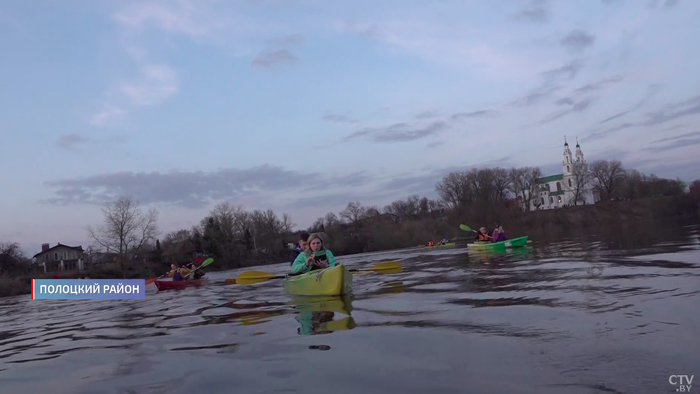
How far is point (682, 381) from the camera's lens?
10.4 feet

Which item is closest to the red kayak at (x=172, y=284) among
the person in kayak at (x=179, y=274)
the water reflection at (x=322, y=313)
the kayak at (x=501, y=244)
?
the person in kayak at (x=179, y=274)

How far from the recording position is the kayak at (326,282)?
9.08 m

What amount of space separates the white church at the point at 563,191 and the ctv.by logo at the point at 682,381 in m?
95.2

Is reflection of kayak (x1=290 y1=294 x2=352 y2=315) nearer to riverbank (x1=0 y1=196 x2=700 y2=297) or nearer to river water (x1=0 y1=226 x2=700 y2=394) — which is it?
river water (x1=0 y1=226 x2=700 y2=394)

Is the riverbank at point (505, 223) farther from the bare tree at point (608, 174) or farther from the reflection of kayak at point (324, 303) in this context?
the reflection of kayak at point (324, 303)

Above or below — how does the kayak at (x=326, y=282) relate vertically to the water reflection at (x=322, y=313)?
above

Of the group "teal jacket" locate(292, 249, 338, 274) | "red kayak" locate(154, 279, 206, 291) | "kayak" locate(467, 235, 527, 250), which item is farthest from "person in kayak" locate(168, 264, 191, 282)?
"kayak" locate(467, 235, 527, 250)

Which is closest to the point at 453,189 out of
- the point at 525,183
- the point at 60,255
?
the point at 525,183

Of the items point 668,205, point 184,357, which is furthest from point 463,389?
point 668,205

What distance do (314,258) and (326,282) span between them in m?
1.28

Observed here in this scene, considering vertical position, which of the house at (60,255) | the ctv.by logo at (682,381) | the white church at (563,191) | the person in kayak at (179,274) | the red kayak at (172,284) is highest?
the white church at (563,191)

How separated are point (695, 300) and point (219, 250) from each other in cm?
5547

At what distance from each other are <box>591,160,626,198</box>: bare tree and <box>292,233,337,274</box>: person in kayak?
9814 cm

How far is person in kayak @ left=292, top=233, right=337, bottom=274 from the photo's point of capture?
34.1 feet
